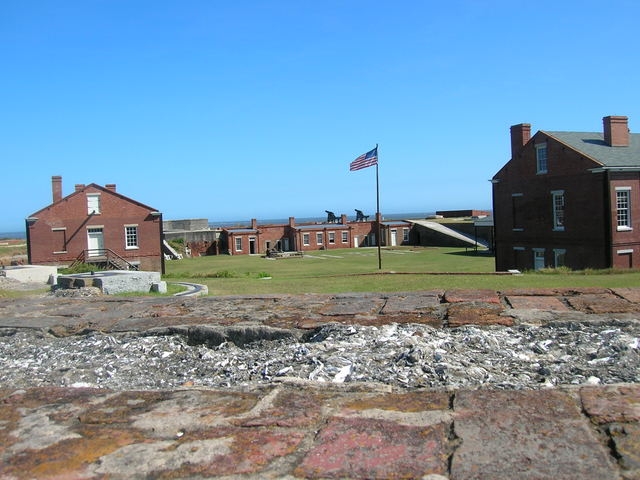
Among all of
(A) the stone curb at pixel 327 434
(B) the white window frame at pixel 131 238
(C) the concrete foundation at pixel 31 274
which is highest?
(B) the white window frame at pixel 131 238

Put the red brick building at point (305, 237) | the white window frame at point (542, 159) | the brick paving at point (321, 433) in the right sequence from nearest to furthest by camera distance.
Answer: the brick paving at point (321, 433) → the white window frame at point (542, 159) → the red brick building at point (305, 237)

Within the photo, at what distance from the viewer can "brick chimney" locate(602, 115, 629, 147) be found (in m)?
30.9

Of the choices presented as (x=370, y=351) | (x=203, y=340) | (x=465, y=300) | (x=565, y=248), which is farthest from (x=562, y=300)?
(x=565, y=248)

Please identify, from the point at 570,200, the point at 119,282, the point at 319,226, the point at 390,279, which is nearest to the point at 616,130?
the point at 570,200

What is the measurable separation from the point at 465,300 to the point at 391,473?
3.25 m

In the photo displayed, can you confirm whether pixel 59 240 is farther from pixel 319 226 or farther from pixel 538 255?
pixel 319 226

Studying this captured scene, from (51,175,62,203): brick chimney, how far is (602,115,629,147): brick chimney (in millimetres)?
34979

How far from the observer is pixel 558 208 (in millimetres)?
31562

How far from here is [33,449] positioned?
231cm

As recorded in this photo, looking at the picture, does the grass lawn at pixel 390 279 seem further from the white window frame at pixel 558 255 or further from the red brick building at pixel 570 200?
the white window frame at pixel 558 255

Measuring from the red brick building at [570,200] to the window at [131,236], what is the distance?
24.7 meters

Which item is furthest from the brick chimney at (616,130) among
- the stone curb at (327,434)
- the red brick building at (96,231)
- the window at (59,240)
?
the window at (59,240)

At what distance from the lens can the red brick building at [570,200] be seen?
A: 94.2 ft

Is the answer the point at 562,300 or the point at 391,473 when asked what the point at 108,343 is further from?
the point at 562,300
